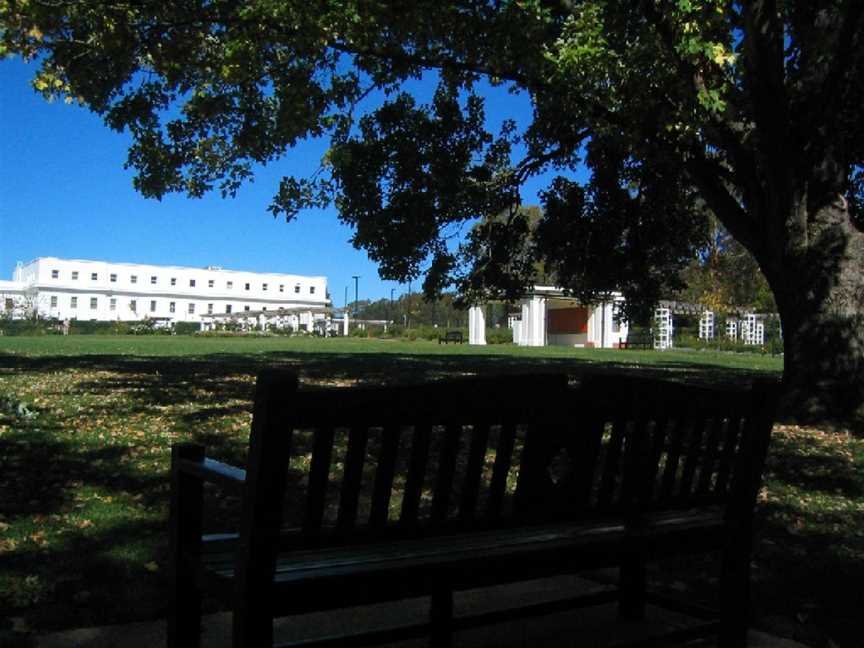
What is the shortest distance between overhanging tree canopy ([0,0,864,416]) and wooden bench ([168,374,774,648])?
6.25 metres

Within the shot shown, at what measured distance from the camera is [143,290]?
103875 mm

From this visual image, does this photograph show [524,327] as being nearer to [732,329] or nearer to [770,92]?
[732,329]

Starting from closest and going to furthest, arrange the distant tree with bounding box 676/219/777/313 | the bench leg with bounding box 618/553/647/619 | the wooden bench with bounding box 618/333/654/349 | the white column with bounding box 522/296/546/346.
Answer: the bench leg with bounding box 618/553/647/619, the distant tree with bounding box 676/219/777/313, the wooden bench with bounding box 618/333/654/349, the white column with bounding box 522/296/546/346

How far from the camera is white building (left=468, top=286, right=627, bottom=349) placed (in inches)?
1941

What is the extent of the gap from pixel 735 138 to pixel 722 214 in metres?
1.03

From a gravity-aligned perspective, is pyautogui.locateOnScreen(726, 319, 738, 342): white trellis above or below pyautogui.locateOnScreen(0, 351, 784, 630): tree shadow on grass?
above

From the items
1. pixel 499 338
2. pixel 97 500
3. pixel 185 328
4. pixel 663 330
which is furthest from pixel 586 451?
pixel 185 328

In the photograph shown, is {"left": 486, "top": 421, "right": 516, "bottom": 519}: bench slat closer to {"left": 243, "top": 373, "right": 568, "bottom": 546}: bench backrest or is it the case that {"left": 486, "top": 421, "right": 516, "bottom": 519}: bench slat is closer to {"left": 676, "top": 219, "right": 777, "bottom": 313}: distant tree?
{"left": 243, "top": 373, "right": 568, "bottom": 546}: bench backrest

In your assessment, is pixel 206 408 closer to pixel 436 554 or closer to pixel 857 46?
pixel 436 554

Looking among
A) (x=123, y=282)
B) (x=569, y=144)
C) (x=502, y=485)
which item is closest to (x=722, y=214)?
(x=569, y=144)

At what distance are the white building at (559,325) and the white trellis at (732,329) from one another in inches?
261

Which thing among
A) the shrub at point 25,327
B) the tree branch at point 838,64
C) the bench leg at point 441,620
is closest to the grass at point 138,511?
the bench leg at point 441,620

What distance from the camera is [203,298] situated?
108 meters

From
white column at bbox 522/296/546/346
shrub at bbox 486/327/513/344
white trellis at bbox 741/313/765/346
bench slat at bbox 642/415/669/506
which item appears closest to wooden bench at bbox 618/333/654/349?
white column at bbox 522/296/546/346
